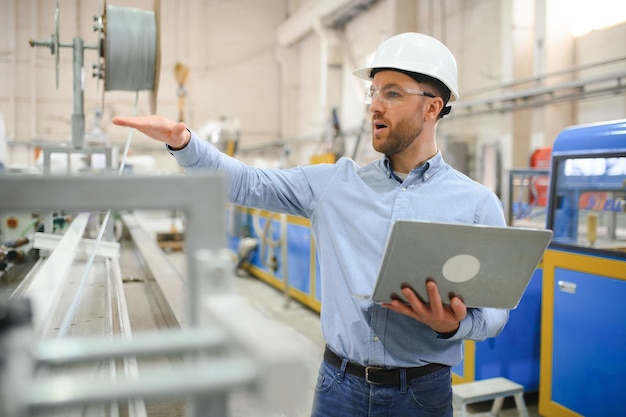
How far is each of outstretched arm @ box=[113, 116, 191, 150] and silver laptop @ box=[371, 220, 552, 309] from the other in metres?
0.52

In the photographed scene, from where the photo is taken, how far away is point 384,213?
4.04 feet

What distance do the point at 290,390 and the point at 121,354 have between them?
0.14 meters

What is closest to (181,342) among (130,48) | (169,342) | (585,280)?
(169,342)

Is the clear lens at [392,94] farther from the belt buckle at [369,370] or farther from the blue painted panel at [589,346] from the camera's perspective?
the blue painted panel at [589,346]

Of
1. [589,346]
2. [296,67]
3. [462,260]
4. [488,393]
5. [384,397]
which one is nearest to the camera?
[462,260]

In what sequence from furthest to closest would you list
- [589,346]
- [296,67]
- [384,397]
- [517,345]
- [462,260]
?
[296,67], [517,345], [589,346], [384,397], [462,260]

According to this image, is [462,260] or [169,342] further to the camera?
[462,260]

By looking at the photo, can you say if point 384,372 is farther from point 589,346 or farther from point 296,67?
point 296,67

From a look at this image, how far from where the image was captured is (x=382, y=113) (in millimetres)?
1270

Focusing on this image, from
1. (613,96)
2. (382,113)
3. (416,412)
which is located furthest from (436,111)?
(613,96)

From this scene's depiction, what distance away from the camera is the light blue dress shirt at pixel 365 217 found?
1.16m

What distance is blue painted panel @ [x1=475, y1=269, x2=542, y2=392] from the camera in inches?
101

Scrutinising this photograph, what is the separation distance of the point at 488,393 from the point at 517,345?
400mm

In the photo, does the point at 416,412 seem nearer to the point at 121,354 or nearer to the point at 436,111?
the point at 436,111
